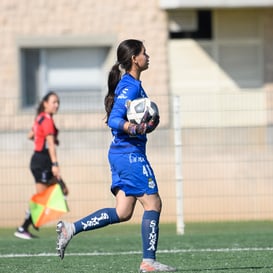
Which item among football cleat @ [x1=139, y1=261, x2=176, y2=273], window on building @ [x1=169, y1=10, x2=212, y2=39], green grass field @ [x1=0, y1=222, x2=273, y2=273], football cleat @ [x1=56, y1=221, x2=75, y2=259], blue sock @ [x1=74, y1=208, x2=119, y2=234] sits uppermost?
window on building @ [x1=169, y1=10, x2=212, y2=39]

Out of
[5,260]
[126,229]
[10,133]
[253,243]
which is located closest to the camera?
[5,260]

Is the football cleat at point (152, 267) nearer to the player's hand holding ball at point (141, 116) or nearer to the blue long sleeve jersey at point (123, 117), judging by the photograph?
the blue long sleeve jersey at point (123, 117)

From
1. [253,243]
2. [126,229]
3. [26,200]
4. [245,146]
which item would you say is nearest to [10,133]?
[26,200]

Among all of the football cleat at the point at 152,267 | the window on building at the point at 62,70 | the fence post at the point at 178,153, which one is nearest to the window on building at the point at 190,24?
the window on building at the point at 62,70

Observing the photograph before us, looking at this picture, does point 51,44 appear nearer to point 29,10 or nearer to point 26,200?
point 29,10

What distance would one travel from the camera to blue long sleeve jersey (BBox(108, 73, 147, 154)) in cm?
916

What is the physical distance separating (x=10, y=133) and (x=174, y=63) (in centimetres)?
398

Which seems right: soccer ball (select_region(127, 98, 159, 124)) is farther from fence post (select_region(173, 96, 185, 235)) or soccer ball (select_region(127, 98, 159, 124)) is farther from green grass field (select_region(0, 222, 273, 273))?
fence post (select_region(173, 96, 185, 235))

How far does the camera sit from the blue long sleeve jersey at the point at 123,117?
9.16m

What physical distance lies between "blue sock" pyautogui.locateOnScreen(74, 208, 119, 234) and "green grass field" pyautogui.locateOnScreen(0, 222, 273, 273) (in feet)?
1.65

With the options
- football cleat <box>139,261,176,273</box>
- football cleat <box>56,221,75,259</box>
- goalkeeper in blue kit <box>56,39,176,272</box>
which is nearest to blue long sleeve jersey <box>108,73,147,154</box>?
goalkeeper in blue kit <box>56,39,176,272</box>

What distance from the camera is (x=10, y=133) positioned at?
18.0 metres

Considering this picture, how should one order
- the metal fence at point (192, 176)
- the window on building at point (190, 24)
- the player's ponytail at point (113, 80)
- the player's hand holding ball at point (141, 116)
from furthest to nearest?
the window on building at point (190, 24), the metal fence at point (192, 176), the player's ponytail at point (113, 80), the player's hand holding ball at point (141, 116)

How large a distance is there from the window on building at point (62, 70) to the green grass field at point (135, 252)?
184 inches
